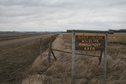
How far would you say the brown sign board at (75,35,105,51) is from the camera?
4.64 metres

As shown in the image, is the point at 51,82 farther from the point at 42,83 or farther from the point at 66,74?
the point at 66,74

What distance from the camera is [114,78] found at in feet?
17.2

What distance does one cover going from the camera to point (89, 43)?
466 cm

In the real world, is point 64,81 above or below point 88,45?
below

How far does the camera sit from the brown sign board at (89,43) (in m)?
4.64

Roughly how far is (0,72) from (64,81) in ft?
12.3

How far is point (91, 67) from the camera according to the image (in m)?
6.42

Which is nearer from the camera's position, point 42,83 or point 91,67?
point 42,83

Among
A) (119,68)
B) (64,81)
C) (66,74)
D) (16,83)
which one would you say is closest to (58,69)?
(66,74)

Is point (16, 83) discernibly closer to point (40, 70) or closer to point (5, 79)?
point (5, 79)

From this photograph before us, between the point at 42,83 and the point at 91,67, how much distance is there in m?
2.91

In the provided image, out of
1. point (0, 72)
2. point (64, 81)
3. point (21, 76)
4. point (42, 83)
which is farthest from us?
point (0, 72)

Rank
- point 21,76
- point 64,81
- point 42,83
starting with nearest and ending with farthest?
point 42,83 < point 64,81 < point 21,76

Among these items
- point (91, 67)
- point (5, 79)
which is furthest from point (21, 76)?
point (91, 67)
